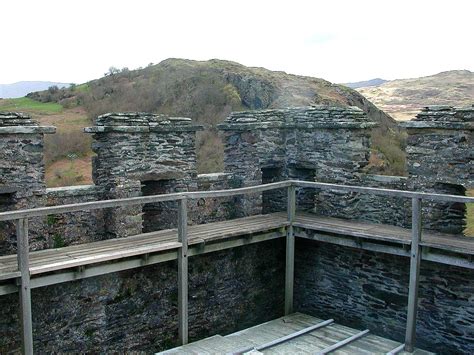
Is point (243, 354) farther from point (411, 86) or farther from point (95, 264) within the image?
point (411, 86)

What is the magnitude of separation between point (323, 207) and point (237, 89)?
19.8 metres

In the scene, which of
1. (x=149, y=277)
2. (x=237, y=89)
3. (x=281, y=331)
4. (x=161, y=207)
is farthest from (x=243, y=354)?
(x=237, y=89)

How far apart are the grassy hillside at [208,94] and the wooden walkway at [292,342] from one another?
13577 millimetres

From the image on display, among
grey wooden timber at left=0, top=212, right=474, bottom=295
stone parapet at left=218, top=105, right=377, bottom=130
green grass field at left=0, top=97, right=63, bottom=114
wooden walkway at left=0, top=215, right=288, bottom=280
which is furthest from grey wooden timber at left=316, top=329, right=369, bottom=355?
green grass field at left=0, top=97, right=63, bottom=114

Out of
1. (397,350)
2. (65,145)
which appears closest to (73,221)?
(397,350)

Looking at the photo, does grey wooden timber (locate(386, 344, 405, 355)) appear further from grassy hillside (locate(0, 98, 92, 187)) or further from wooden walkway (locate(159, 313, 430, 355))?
grassy hillside (locate(0, 98, 92, 187))

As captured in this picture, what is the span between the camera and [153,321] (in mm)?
9578

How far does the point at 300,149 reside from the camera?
1230 cm

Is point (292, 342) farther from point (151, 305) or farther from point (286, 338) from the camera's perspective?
point (151, 305)

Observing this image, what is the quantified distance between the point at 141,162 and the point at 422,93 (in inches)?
1198

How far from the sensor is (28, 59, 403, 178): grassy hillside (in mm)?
27719

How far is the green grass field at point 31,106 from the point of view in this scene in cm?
3170

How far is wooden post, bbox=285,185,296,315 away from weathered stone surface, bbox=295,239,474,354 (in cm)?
77

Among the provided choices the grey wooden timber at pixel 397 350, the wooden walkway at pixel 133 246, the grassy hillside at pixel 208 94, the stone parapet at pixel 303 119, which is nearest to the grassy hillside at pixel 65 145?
the grassy hillside at pixel 208 94
